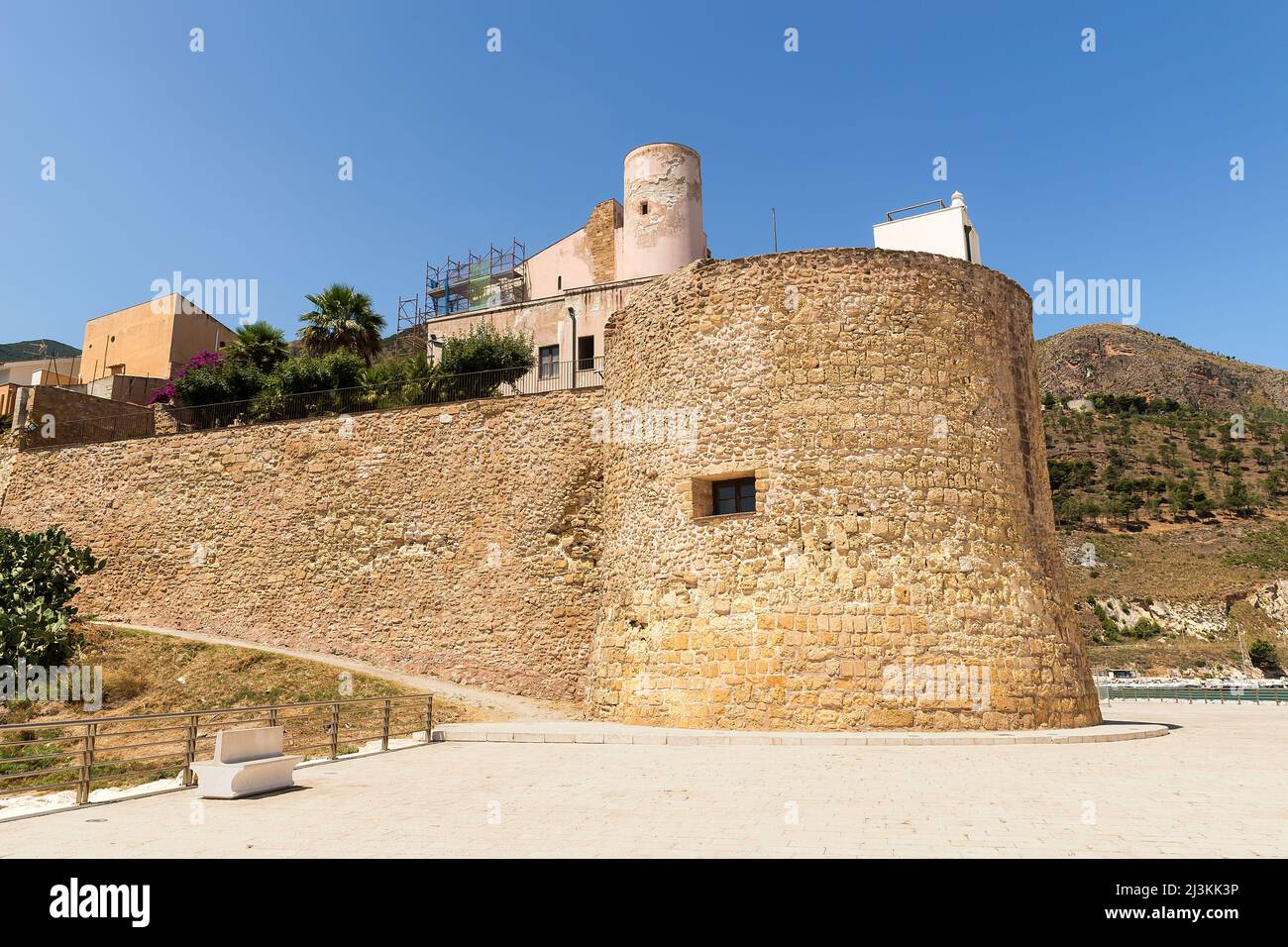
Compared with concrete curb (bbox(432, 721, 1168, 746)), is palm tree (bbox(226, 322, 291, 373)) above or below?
above

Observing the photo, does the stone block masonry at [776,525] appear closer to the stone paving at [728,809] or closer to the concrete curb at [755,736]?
the concrete curb at [755,736]

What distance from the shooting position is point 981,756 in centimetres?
1015

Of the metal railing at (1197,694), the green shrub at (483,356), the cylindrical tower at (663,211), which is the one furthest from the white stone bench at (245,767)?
the metal railing at (1197,694)

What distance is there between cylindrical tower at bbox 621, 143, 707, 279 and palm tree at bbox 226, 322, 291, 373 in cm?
1175

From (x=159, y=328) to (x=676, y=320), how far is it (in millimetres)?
28757

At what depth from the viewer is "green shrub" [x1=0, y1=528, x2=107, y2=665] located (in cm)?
1684

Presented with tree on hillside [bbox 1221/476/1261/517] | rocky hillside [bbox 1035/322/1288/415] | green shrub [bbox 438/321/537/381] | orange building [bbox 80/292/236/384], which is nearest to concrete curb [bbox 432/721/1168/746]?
green shrub [bbox 438/321/537/381]

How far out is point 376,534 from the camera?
19.3m

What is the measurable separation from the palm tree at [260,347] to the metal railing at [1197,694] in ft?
89.5

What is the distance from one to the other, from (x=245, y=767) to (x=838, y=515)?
853cm

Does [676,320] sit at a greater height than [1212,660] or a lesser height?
greater

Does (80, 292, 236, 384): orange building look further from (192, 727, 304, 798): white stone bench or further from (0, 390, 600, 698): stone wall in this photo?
(192, 727, 304, 798): white stone bench
